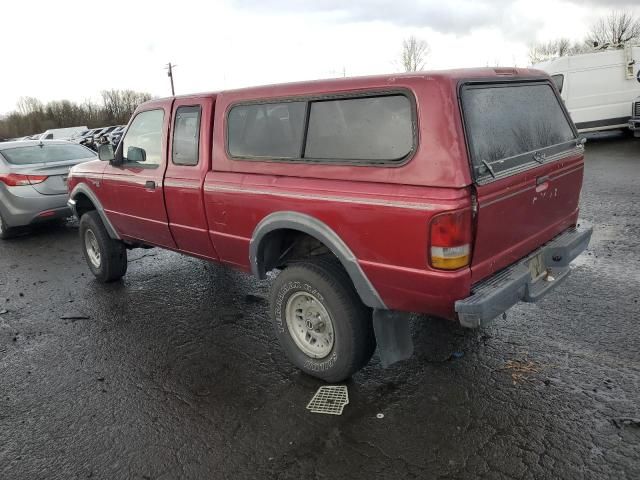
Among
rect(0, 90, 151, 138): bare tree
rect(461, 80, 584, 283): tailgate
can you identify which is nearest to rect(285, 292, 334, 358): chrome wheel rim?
rect(461, 80, 584, 283): tailgate

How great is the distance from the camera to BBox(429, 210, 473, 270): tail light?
2572 mm

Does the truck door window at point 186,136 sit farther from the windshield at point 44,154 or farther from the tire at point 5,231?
the tire at point 5,231

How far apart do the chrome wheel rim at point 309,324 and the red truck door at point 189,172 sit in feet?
3.32

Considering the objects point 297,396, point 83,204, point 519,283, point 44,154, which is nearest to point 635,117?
point 519,283

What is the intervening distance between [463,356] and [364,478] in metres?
1.44

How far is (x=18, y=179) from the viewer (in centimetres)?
769

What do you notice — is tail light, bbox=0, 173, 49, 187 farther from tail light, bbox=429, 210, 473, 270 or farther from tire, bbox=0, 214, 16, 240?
tail light, bbox=429, 210, 473, 270

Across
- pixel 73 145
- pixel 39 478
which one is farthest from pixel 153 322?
pixel 73 145

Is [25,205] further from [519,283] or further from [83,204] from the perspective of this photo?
[519,283]

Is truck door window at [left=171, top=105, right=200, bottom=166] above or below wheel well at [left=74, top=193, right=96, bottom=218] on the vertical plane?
above

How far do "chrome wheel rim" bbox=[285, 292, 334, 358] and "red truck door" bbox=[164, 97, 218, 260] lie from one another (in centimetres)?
101

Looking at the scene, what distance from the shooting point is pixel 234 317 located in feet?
15.3

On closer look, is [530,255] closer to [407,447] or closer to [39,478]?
[407,447]

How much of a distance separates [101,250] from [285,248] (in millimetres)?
2915
